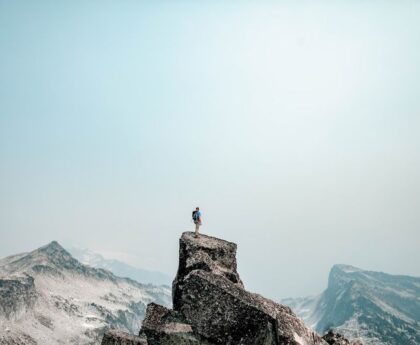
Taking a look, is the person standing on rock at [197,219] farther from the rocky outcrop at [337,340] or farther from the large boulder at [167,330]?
the rocky outcrop at [337,340]

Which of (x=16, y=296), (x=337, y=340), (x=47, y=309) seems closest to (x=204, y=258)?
(x=337, y=340)

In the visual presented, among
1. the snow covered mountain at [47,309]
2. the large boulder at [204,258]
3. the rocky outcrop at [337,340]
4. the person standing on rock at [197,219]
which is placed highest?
the person standing on rock at [197,219]

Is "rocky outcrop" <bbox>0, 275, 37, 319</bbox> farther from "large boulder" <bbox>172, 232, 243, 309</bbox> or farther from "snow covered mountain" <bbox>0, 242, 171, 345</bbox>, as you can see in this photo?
"large boulder" <bbox>172, 232, 243, 309</bbox>

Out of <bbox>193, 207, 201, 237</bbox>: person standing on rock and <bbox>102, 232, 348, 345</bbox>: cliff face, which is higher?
<bbox>193, 207, 201, 237</bbox>: person standing on rock

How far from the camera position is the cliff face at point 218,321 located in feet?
57.1

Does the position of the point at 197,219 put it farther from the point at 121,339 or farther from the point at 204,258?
the point at 121,339

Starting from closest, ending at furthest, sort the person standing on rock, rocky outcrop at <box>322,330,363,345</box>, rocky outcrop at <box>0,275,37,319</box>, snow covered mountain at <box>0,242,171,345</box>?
rocky outcrop at <box>322,330,363,345</box>, the person standing on rock, snow covered mountain at <box>0,242,171,345</box>, rocky outcrop at <box>0,275,37,319</box>

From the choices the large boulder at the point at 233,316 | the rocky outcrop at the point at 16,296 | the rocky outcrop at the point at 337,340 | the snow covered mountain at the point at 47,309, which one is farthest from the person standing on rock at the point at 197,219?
the rocky outcrop at the point at 16,296

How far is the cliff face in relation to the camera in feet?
57.1

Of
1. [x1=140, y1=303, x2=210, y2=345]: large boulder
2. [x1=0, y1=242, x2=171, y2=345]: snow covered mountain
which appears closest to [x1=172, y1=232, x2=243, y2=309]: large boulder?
[x1=140, y1=303, x2=210, y2=345]: large boulder

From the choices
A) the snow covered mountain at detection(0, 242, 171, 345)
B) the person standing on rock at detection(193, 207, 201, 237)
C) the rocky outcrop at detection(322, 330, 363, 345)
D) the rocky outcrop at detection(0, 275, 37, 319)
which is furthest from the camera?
the rocky outcrop at detection(0, 275, 37, 319)

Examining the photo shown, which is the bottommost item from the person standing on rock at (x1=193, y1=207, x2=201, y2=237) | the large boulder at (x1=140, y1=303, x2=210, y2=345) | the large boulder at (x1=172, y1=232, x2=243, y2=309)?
the large boulder at (x1=140, y1=303, x2=210, y2=345)

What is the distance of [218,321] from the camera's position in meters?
17.9

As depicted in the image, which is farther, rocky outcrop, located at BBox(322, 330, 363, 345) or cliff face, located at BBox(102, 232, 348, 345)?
rocky outcrop, located at BBox(322, 330, 363, 345)
